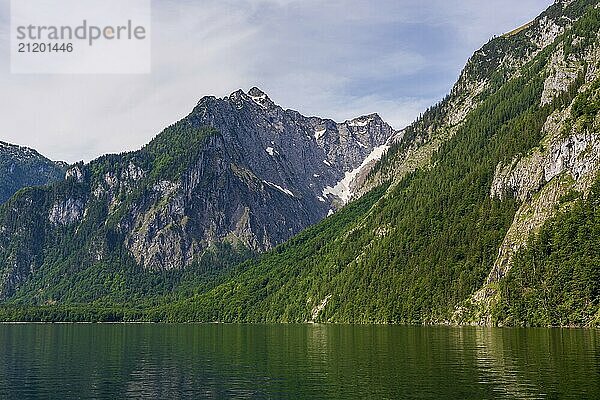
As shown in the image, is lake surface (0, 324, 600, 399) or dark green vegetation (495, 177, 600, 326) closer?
lake surface (0, 324, 600, 399)

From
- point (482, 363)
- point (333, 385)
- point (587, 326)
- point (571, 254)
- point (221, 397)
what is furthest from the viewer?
point (571, 254)

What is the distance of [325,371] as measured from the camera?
8531 cm

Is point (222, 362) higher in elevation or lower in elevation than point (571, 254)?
lower

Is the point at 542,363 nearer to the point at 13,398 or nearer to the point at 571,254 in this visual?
the point at 13,398

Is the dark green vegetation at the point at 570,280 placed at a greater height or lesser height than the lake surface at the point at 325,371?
greater

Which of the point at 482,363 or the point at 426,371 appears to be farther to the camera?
the point at 482,363

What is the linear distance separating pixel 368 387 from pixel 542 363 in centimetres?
2815

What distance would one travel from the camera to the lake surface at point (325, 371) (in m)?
67.8

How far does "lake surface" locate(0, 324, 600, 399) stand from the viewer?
222ft

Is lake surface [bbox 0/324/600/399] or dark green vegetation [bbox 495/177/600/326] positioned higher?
dark green vegetation [bbox 495/177/600/326]

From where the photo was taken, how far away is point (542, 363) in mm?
85500

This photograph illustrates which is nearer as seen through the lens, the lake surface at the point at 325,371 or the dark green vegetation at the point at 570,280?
the lake surface at the point at 325,371

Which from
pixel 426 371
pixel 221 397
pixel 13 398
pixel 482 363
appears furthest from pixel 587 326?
pixel 13 398

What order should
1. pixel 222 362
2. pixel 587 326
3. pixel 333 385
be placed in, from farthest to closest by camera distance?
pixel 587 326 < pixel 222 362 < pixel 333 385
